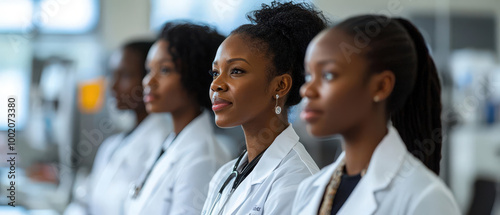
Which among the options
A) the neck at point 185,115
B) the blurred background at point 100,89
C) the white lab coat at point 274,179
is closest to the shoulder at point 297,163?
the white lab coat at point 274,179

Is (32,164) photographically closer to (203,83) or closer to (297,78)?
(203,83)

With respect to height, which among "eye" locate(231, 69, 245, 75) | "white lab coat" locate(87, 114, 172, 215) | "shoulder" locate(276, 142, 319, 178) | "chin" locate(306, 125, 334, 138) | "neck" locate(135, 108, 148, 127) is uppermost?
"eye" locate(231, 69, 245, 75)

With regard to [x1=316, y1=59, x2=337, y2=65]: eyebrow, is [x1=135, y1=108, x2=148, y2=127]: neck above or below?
below

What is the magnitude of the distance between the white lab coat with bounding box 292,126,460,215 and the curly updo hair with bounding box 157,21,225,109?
86 cm

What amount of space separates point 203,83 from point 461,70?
2.62 metres

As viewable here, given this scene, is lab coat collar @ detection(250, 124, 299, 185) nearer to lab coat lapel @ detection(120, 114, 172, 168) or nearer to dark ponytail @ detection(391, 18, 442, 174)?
dark ponytail @ detection(391, 18, 442, 174)

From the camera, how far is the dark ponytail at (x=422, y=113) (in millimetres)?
890

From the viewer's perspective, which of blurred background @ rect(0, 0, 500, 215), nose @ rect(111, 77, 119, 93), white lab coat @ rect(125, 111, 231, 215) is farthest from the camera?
blurred background @ rect(0, 0, 500, 215)

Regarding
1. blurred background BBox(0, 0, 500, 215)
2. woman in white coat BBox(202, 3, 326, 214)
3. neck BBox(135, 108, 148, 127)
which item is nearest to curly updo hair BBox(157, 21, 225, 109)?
woman in white coat BBox(202, 3, 326, 214)

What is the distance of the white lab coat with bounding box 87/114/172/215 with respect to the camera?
2102 millimetres

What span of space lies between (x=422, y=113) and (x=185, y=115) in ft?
3.09

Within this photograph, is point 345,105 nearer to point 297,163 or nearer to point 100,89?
point 297,163

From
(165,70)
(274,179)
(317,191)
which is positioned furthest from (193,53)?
(317,191)

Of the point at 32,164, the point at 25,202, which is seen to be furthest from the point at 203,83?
the point at 32,164
